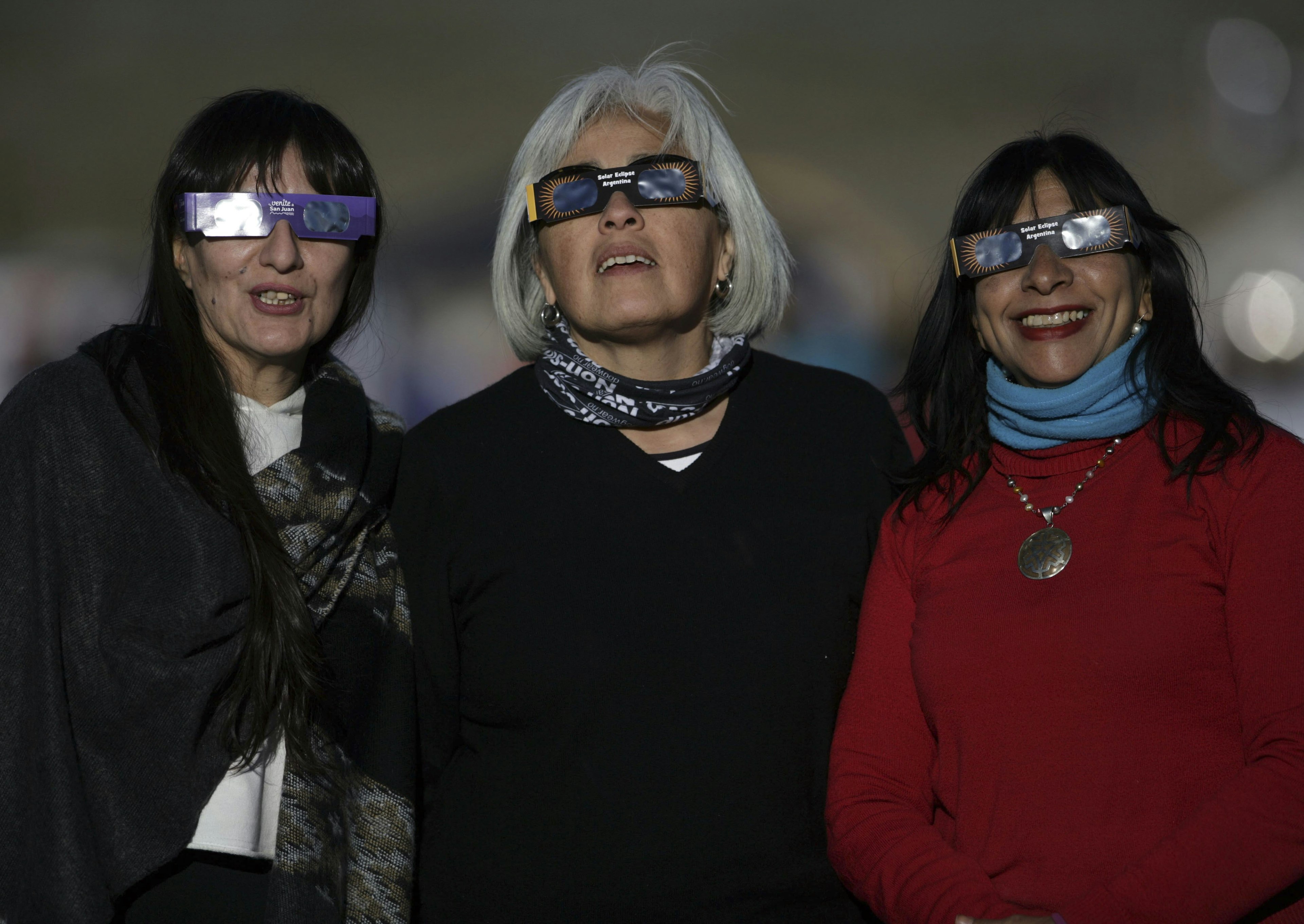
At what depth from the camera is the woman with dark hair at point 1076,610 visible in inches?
59.1

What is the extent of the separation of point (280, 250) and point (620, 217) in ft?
2.07

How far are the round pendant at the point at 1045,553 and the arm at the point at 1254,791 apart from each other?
0.24 metres

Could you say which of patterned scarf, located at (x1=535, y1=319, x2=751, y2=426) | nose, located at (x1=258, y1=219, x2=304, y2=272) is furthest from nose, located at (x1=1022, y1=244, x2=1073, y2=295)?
nose, located at (x1=258, y1=219, x2=304, y2=272)

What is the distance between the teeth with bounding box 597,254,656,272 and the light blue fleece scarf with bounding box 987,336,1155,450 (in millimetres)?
753

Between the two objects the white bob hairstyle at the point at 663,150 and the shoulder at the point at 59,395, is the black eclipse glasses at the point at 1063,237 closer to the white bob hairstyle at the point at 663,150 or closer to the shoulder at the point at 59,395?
the white bob hairstyle at the point at 663,150

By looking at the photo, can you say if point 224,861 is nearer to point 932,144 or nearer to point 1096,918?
point 1096,918

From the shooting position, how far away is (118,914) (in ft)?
5.68

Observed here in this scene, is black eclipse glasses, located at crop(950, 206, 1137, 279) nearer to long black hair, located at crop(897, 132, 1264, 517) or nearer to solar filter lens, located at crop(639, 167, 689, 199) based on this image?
long black hair, located at crop(897, 132, 1264, 517)

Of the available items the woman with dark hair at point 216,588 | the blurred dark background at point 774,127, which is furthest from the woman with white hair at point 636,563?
the blurred dark background at point 774,127

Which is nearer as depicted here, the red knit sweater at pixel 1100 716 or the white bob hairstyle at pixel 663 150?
the red knit sweater at pixel 1100 716

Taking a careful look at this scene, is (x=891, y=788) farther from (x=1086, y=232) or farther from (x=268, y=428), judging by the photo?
(x=268, y=428)

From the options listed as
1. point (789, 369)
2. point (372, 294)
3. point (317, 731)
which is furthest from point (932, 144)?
point (317, 731)

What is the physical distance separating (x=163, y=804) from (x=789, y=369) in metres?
1.43

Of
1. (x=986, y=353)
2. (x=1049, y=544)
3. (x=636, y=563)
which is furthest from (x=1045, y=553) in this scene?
(x=636, y=563)
